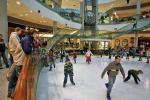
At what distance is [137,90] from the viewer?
32.5 ft

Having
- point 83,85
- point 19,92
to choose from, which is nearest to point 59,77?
point 83,85

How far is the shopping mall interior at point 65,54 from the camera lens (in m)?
5.17

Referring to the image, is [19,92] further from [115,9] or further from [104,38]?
[115,9]

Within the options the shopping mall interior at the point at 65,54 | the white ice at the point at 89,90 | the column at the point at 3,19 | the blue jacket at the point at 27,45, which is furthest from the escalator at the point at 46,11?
the blue jacket at the point at 27,45

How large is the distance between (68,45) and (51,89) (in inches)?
770

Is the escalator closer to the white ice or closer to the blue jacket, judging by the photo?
the white ice

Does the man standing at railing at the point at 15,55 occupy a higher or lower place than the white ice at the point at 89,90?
higher

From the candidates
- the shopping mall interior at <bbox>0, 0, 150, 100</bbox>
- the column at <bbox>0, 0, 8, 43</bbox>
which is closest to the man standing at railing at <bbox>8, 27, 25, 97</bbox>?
the shopping mall interior at <bbox>0, 0, 150, 100</bbox>

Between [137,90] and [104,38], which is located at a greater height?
[104,38]

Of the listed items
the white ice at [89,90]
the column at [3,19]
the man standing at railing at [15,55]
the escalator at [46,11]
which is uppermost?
the escalator at [46,11]

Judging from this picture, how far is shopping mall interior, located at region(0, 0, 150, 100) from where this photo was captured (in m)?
5.17

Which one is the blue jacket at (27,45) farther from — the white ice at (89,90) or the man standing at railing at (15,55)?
the white ice at (89,90)

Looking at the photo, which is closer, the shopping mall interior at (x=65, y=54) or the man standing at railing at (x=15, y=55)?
the man standing at railing at (x=15, y=55)

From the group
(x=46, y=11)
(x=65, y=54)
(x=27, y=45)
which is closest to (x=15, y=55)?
(x=27, y=45)
